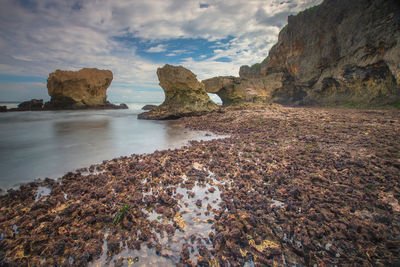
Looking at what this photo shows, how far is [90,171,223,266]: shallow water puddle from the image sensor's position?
1.48 m

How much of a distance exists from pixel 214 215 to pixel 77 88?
119 ft

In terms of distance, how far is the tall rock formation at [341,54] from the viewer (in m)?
11.6

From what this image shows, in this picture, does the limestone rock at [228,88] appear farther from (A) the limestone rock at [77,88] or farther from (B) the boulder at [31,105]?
(B) the boulder at [31,105]

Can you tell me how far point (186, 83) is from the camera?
12859 millimetres

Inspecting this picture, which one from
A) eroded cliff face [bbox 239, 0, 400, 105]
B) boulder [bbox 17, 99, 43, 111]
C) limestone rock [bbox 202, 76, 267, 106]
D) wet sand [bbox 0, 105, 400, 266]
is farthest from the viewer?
boulder [bbox 17, 99, 43, 111]

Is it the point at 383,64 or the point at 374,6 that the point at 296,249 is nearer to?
the point at 383,64

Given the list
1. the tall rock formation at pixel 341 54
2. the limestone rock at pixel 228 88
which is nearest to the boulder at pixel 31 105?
the limestone rock at pixel 228 88

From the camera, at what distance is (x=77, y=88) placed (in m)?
29.8

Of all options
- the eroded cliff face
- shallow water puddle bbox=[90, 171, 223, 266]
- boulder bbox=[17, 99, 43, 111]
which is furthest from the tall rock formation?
boulder bbox=[17, 99, 43, 111]

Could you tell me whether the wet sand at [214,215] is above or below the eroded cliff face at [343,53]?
below

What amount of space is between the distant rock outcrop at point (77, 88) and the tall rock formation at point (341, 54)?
27.3 meters

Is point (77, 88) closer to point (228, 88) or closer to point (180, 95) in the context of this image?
point (180, 95)

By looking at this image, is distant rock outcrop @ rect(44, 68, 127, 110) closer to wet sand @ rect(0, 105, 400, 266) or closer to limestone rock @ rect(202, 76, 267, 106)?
limestone rock @ rect(202, 76, 267, 106)

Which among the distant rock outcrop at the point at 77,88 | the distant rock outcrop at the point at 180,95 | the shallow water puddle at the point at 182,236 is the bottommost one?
the shallow water puddle at the point at 182,236
